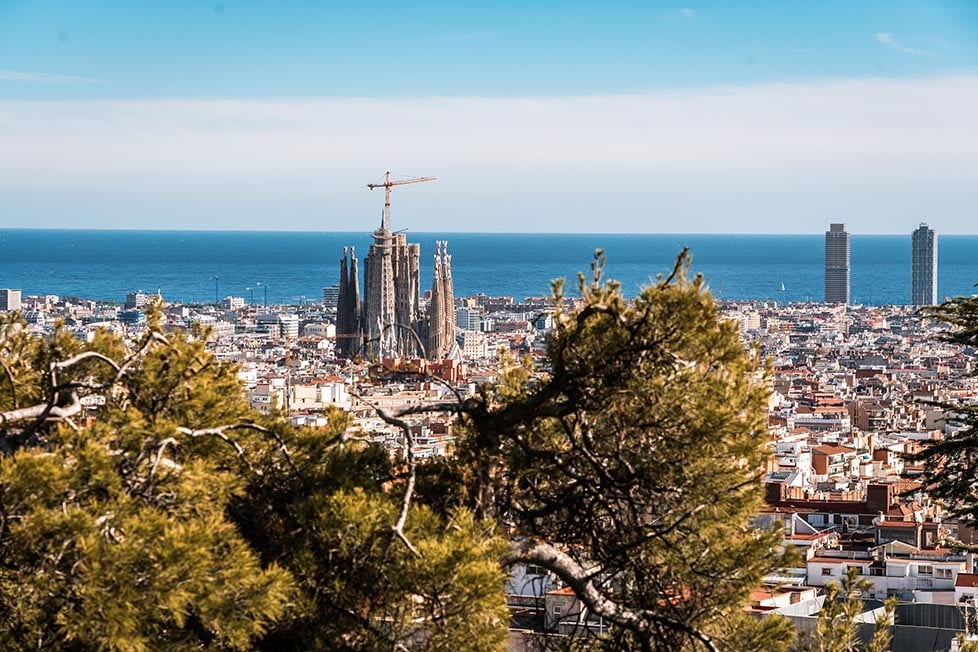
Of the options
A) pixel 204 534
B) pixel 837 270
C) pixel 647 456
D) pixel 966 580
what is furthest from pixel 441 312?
pixel 837 270

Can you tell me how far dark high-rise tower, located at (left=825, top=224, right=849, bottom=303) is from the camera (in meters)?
181

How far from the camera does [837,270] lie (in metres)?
182

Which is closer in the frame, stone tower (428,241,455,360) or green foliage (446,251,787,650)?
green foliage (446,251,787,650)

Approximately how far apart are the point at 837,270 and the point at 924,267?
1373cm

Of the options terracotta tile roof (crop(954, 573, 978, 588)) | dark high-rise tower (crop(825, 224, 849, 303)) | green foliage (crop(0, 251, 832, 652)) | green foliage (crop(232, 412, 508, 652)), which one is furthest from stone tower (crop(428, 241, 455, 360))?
dark high-rise tower (crop(825, 224, 849, 303))

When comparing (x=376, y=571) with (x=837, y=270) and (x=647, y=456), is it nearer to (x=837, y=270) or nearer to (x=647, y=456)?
(x=647, y=456)

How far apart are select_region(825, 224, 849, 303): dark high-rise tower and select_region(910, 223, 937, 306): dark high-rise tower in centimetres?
878

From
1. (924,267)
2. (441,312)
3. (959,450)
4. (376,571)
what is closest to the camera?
(376,571)

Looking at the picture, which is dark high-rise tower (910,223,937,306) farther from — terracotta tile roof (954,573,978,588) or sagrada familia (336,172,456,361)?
terracotta tile roof (954,573,978,588)

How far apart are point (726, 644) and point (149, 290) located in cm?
15450

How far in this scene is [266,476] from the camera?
5.47m

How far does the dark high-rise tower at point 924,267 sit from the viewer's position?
167 m

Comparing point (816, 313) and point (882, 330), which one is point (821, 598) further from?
point (816, 313)

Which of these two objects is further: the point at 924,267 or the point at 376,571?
the point at 924,267
